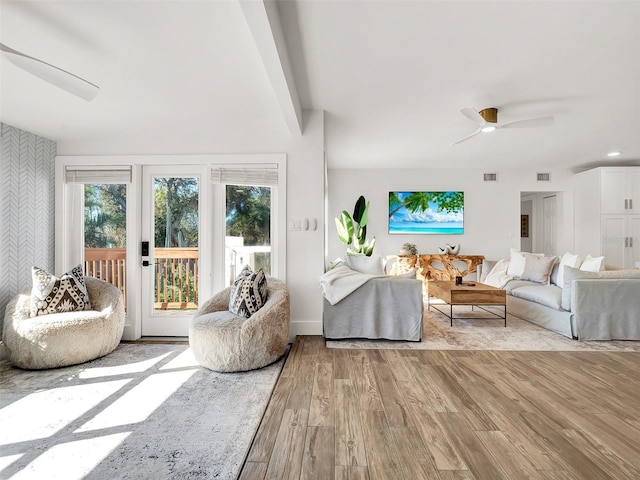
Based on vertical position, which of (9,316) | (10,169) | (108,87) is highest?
(108,87)

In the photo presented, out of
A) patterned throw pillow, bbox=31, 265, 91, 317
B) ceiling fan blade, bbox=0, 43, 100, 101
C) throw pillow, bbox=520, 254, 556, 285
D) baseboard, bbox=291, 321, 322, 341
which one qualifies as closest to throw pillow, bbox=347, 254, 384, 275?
baseboard, bbox=291, 321, 322, 341

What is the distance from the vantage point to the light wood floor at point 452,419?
1586 millimetres

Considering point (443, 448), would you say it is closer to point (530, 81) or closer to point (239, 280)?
point (239, 280)

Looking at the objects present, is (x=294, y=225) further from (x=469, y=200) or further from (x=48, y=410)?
(x=469, y=200)

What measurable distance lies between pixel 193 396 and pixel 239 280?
1.16m

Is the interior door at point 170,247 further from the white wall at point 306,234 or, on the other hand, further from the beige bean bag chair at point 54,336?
the white wall at point 306,234

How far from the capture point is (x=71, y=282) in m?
3.21

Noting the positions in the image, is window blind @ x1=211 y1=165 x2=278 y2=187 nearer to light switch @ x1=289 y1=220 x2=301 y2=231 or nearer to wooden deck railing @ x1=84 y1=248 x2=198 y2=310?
light switch @ x1=289 y1=220 x2=301 y2=231

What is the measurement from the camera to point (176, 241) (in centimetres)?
389

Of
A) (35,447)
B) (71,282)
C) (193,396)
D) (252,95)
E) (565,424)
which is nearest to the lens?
(35,447)

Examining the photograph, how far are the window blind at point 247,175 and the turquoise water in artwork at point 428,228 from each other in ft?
11.7

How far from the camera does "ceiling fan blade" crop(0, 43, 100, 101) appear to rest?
1717mm

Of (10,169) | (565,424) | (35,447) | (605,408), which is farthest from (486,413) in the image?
(10,169)

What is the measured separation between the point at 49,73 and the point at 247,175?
2003mm
